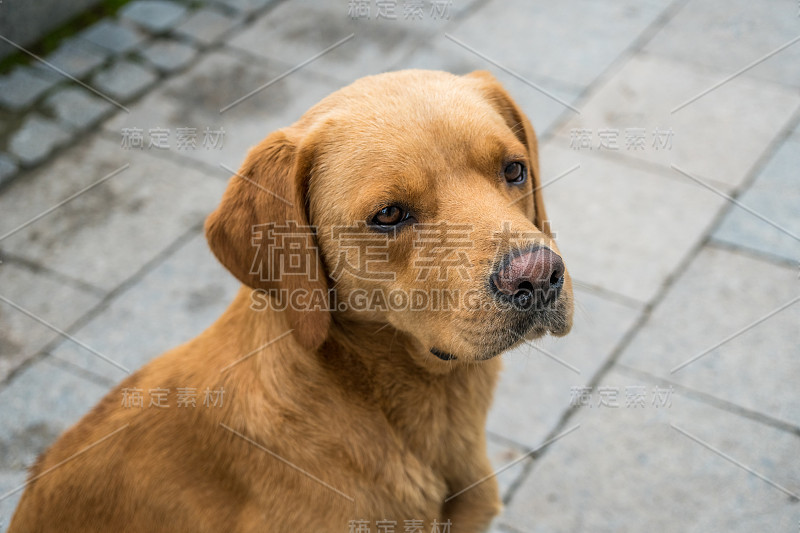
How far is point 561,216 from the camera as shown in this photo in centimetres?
555

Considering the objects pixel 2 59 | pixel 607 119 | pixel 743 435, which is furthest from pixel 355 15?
pixel 743 435

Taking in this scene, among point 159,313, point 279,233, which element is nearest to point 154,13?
point 159,313

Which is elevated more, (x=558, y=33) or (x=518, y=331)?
(x=518, y=331)

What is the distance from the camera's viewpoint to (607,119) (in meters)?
6.21

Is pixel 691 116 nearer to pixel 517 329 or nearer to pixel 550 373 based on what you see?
pixel 550 373

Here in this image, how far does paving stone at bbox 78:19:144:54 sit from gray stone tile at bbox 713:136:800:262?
17.0ft

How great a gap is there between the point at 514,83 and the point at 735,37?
209 centimetres

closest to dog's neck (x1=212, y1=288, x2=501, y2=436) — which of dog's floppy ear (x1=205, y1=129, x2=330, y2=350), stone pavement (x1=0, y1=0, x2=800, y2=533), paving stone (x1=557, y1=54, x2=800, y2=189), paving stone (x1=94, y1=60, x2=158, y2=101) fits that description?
dog's floppy ear (x1=205, y1=129, x2=330, y2=350)

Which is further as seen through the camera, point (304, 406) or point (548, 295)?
point (304, 406)

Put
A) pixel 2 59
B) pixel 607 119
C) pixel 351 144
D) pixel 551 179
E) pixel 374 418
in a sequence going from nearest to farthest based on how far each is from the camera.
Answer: pixel 351 144, pixel 374 418, pixel 551 179, pixel 607 119, pixel 2 59

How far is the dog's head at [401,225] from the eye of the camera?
8.34ft

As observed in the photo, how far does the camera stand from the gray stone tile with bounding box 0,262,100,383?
4855 millimetres

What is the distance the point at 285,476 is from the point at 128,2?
243 inches

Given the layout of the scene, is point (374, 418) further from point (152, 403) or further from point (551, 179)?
point (551, 179)
